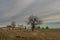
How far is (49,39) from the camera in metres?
34.1

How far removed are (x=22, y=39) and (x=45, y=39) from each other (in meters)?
4.30

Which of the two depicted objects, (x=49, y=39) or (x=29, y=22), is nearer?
(x=49, y=39)

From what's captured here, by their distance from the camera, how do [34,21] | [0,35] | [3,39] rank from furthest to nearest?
1. [34,21]
2. [0,35]
3. [3,39]

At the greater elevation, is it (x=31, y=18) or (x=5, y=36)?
(x=31, y=18)

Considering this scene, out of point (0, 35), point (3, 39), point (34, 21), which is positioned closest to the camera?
point (3, 39)

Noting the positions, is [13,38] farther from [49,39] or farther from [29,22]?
[29,22]

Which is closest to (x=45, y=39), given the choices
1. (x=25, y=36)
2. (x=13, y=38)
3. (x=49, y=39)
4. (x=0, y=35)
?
(x=49, y=39)

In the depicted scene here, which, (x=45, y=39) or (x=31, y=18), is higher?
(x=31, y=18)

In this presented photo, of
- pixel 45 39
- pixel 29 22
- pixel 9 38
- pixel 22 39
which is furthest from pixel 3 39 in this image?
pixel 29 22

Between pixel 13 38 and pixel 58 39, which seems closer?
pixel 13 38

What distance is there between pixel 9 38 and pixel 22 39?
2214mm

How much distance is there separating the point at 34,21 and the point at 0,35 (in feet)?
144

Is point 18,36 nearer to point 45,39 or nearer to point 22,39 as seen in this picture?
point 22,39

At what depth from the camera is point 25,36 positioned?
111ft
